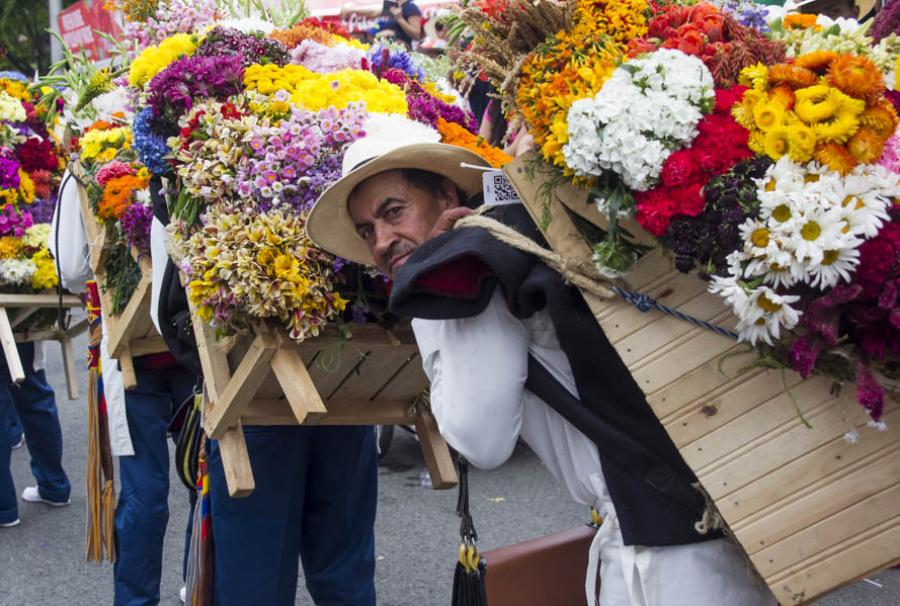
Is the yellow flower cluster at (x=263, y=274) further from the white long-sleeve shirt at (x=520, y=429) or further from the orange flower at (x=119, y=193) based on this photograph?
the orange flower at (x=119, y=193)

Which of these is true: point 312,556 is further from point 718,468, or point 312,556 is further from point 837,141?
point 837,141

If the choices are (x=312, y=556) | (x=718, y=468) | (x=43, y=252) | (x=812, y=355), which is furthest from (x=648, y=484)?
(x=43, y=252)

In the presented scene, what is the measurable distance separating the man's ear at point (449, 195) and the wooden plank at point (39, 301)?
348 cm

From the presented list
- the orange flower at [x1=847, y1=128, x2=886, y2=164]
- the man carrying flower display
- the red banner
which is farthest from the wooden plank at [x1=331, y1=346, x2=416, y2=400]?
the red banner

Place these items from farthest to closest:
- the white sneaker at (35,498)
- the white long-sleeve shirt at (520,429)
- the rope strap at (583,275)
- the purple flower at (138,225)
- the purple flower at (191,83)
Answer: the white sneaker at (35,498) < the purple flower at (138,225) < the purple flower at (191,83) < the white long-sleeve shirt at (520,429) < the rope strap at (583,275)

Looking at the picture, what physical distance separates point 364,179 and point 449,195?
8.9 inches

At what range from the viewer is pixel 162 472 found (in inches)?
179

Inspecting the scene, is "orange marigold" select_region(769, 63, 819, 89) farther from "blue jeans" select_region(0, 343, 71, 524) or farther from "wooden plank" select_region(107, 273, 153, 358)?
"blue jeans" select_region(0, 343, 71, 524)

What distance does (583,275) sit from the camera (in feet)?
6.88

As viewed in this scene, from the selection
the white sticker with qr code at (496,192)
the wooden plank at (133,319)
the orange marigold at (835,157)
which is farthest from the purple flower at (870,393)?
the wooden plank at (133,319)

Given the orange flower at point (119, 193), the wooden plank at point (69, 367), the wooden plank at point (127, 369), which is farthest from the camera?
the wooden plank at point (69, 367)

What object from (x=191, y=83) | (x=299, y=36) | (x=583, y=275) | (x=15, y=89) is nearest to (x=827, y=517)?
(x=583, y=275)

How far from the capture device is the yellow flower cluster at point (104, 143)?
4.32 m

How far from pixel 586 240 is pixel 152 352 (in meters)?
2.68
